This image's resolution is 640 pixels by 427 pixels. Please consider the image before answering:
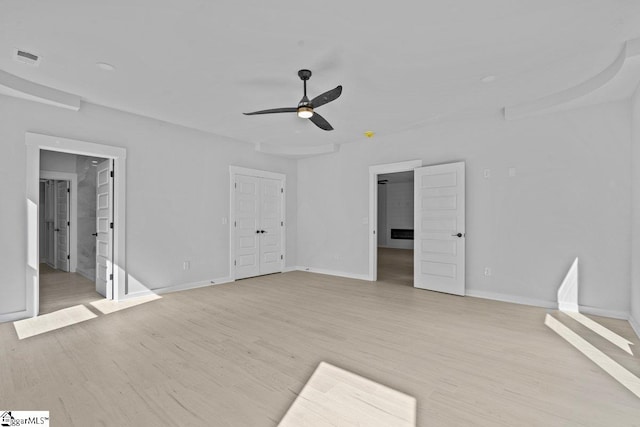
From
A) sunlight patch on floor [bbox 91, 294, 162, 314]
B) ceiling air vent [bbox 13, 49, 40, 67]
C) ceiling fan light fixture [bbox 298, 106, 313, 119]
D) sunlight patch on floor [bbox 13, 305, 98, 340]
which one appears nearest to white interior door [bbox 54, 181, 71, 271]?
sunlight patch on floor [bbox 91, 294, 162, 314]

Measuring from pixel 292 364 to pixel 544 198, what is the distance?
164 inches

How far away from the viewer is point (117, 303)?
452cm

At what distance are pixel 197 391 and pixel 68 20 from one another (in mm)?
3139

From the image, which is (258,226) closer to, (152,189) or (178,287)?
(178,287)

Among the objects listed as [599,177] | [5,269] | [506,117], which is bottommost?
[5,269]

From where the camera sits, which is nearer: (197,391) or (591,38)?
(197,391)

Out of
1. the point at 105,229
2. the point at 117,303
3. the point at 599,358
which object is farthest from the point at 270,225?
the point at 599,358

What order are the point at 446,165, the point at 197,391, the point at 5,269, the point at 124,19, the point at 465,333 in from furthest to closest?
the point at 446,165
the point at 5,269
the point at 465,333
the point at 124,19
the point at 197,391

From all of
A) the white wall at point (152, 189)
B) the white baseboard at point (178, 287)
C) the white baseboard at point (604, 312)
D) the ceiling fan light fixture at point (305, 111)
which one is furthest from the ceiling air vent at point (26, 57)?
the white baseboard at point (604, 312)

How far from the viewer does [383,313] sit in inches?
162

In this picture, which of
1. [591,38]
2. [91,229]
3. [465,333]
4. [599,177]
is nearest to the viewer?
[591,38]

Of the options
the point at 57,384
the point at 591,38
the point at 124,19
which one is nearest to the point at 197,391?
the point at 57,384

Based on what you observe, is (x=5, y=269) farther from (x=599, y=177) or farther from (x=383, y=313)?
(x=599, y=177)

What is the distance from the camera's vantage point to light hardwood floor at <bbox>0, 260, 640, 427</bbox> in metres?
2.03
